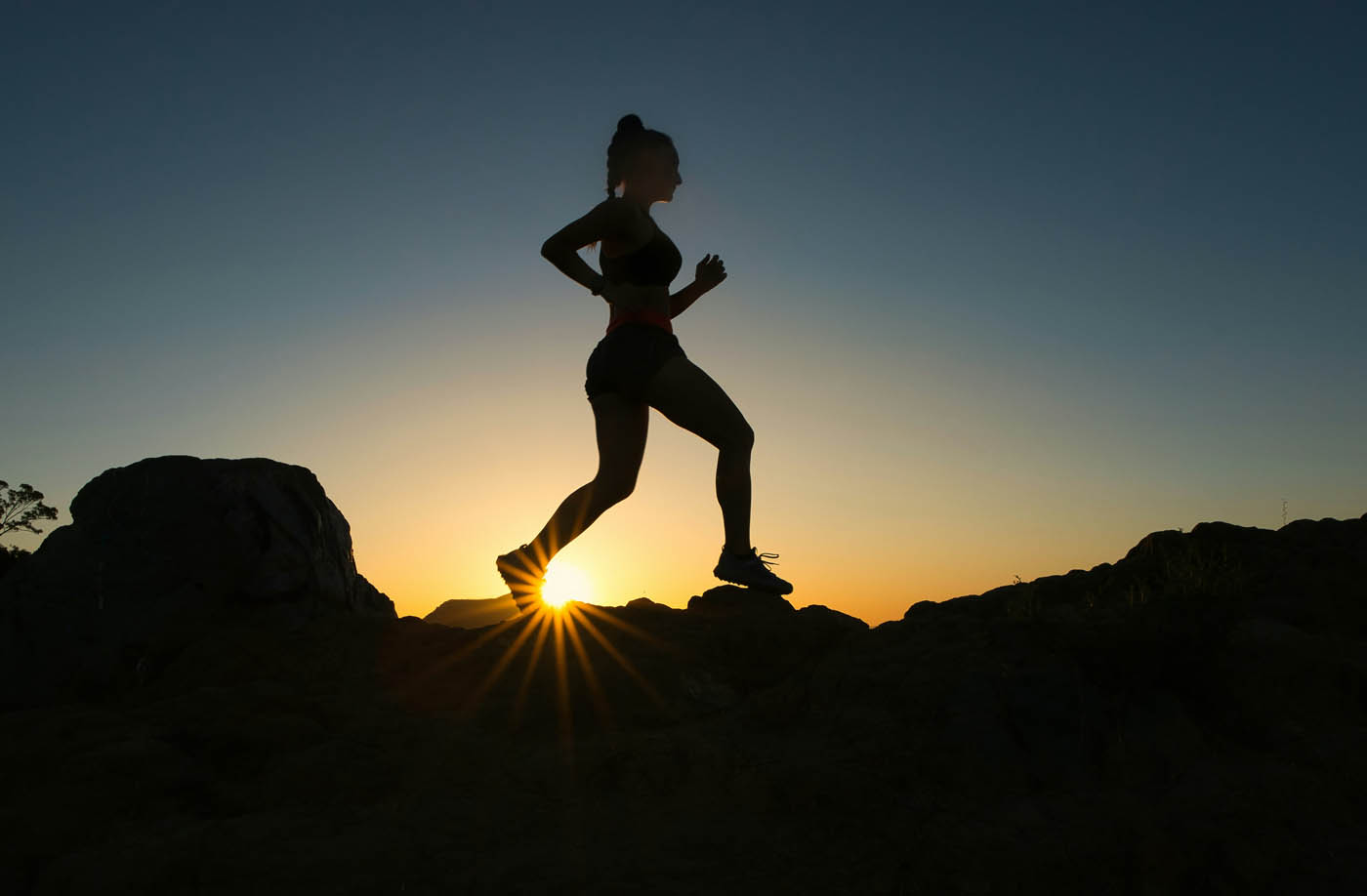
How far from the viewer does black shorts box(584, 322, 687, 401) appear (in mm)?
4242

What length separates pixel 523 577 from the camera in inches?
173

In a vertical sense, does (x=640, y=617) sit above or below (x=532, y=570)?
below

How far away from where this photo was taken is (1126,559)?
4.36m

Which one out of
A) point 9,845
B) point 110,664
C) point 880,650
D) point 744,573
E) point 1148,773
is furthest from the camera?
point 744,573

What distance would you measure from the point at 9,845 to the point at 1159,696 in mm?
3210

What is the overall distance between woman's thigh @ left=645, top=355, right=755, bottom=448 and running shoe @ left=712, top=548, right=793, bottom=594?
56cm

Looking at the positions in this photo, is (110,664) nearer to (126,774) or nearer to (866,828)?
(126,774)

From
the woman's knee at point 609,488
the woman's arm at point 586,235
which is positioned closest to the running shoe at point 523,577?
the woman's knee at point 609,488

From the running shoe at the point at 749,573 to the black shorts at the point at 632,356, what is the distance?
90 cm

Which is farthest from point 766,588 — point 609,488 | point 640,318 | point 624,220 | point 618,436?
point 624,220

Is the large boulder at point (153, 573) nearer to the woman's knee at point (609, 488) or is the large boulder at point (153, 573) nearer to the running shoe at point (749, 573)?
the woman's knee at point (609, 488)

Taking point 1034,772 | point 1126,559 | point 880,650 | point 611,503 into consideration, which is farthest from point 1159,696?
point 611,503

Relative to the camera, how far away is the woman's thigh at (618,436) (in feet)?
14.4

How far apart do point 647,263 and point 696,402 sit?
725 mm
